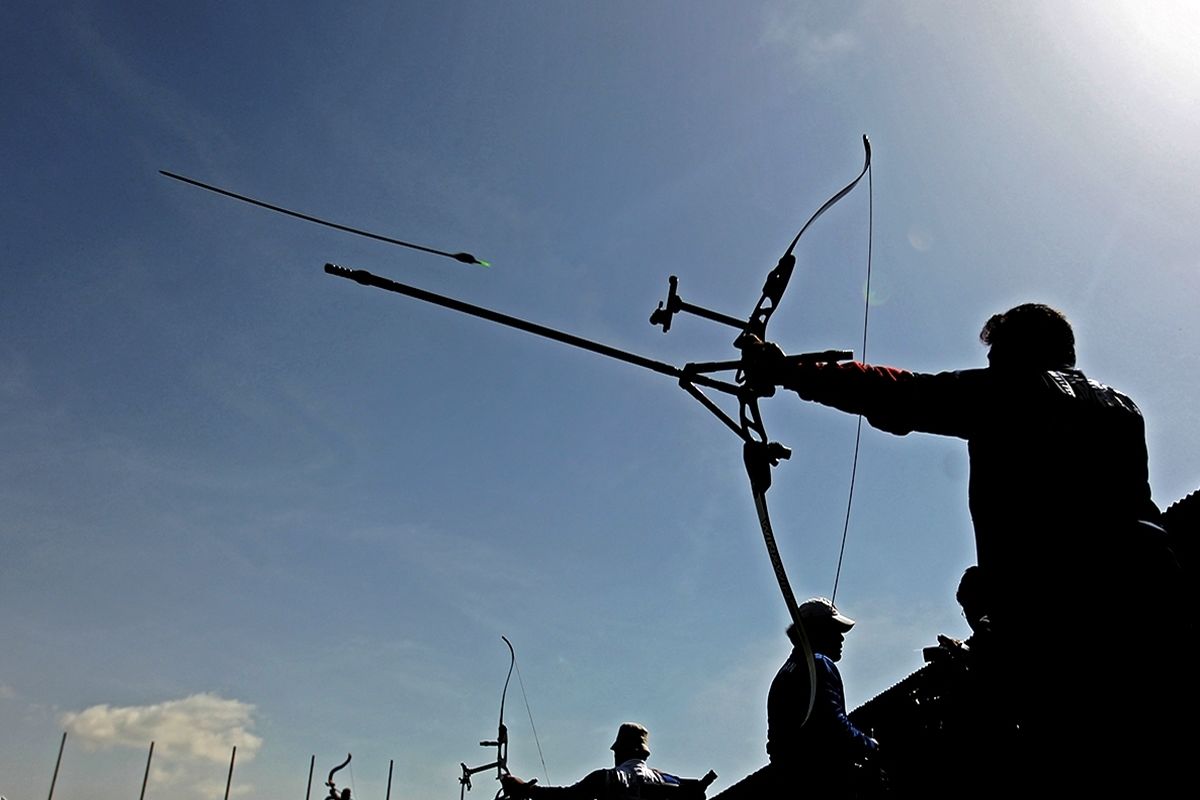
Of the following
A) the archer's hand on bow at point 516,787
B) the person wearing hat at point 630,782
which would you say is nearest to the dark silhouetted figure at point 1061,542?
the person wearing hat at point 630,782

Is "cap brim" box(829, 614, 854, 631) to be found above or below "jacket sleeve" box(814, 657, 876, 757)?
above

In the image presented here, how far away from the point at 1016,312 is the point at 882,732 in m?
3.99

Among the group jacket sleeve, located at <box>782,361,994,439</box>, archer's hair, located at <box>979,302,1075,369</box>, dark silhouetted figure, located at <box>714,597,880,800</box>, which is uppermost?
archer's hair, located at <box>979,302,1075,369</box>

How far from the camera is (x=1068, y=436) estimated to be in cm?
272

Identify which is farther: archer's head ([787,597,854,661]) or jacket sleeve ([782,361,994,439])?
archer's head ([787,597,854,661])

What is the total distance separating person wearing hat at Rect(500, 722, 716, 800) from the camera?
284 inches

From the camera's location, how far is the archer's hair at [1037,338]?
3080 millimetres

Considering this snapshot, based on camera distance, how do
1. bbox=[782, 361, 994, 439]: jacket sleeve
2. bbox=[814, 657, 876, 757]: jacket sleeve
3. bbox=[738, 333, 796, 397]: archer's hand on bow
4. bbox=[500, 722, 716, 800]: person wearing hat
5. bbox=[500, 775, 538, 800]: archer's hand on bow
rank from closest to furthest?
bbox=[782, 361, 994, 439]: jacket sleeve
bbox=[738, 333, 796, 397]: archer's hand on bow
bbox=[814, 657, 876, 757]: jacket sleeve
bbox=[500, 722, 716, 800]: person wearing hat
bbox=[500, 775, 538, 800]: archer's hand on bow

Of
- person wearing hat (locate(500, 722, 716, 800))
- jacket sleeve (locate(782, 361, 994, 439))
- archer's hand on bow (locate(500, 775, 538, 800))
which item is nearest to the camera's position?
jacket sleeve (locate(782, 361, 994, 439))

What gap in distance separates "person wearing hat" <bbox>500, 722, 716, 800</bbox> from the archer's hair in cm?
525

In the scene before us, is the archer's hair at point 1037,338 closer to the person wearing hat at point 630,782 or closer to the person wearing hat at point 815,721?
the person wearing hat at point 815,721

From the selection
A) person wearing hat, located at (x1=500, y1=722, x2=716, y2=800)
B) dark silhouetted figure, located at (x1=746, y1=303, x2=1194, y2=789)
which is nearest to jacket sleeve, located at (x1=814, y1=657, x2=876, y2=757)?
dark silhouetted figure, located at (x1=746, y1=303, x2=1194, y2=789)

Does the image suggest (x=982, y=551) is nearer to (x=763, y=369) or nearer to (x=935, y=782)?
(x=763, y=369)

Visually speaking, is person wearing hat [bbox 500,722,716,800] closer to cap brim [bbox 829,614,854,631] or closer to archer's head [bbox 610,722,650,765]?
archer's head [bbox 610,722,650,765]
